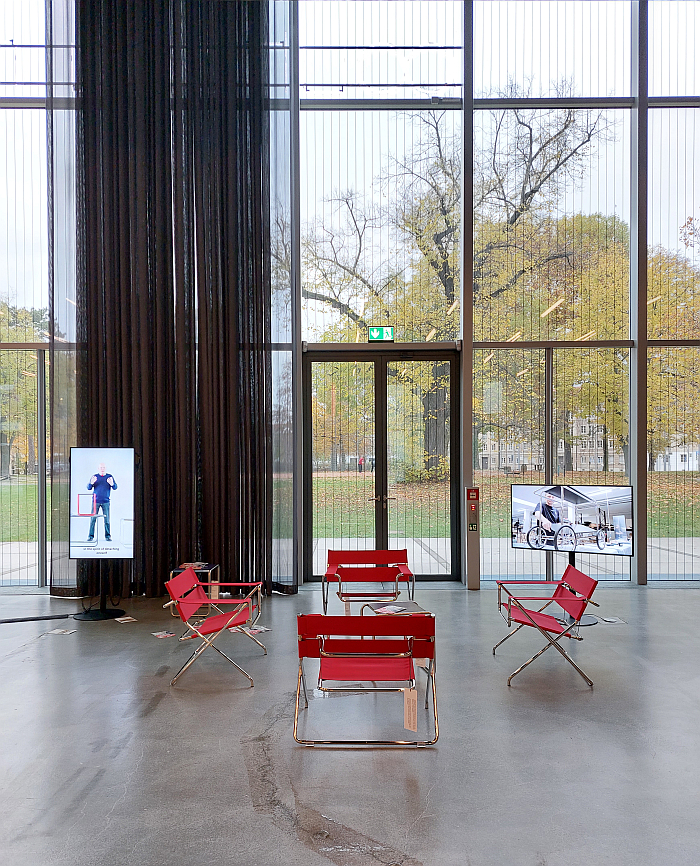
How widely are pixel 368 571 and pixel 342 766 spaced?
234 cm

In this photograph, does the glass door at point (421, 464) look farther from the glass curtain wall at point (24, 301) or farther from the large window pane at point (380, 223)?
the glass curtain wall at point (24, 301)

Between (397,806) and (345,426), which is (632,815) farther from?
(345,426)

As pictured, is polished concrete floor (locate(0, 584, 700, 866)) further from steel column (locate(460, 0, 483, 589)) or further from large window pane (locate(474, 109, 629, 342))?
large window pane (locate(474, 109, 629, 342))

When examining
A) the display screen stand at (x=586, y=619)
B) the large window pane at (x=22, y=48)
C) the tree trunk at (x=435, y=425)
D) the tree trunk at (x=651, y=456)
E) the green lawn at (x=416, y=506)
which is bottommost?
the display screen stand at (x=586, y=619)

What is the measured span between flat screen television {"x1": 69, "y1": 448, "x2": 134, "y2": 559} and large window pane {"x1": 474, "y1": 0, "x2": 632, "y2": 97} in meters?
6.08

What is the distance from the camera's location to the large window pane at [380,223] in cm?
749

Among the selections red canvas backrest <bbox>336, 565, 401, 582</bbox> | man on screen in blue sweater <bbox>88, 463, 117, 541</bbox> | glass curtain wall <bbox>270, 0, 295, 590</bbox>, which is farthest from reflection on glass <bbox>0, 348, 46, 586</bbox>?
red canvas backrest <bbox>336, 565, 401, 582</bbox>

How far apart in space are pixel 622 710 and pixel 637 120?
266 inches

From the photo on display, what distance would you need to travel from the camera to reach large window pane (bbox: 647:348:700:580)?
24.3 feet

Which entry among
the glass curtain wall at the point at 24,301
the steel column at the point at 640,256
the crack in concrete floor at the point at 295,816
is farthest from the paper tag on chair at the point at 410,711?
the glass curtain wall at the point at 24,301

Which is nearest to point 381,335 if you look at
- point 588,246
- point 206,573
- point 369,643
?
point 588,246

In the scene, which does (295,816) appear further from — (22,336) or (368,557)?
(22,336)

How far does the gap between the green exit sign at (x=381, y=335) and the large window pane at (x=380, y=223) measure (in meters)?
0.09

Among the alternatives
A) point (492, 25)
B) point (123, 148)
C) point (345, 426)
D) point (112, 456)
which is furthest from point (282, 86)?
point (112, 456)
